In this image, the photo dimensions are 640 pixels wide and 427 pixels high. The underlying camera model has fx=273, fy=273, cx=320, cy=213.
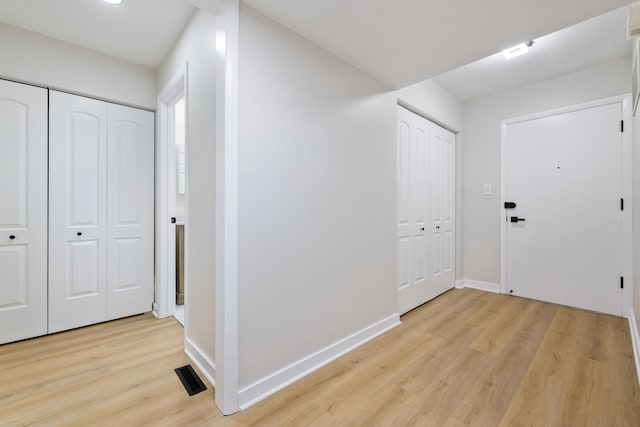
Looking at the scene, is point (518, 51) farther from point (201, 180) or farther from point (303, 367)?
point (303, 367)

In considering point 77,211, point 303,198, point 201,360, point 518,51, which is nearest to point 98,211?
point 77,211

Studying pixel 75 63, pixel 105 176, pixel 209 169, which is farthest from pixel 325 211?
pixel 75 63

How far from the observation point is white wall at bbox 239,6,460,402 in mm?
1539

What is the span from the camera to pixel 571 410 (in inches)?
57.9

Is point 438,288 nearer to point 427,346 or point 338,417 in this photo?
point 427,346

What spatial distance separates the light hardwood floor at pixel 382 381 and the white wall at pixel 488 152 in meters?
1.25

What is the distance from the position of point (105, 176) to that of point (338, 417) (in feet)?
9.10

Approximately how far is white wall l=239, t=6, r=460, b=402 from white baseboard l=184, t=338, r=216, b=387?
0.31 metres

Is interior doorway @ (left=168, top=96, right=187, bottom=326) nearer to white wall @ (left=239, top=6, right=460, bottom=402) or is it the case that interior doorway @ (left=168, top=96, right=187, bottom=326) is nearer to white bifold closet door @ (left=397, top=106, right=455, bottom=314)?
white wall @ (left=239, top=6, right=460, bottom=402)

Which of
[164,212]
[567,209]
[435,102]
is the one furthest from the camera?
[435,102]

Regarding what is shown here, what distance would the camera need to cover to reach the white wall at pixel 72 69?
6.91 feet

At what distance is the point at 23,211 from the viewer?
2.20m

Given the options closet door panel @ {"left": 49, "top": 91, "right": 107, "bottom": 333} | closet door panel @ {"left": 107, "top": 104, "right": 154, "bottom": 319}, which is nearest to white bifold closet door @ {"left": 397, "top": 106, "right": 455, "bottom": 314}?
closet door panel @ {"left": 107, "top": 104, "right": 154, "bottom": 319}

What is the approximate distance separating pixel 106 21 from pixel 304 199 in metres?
2.04
